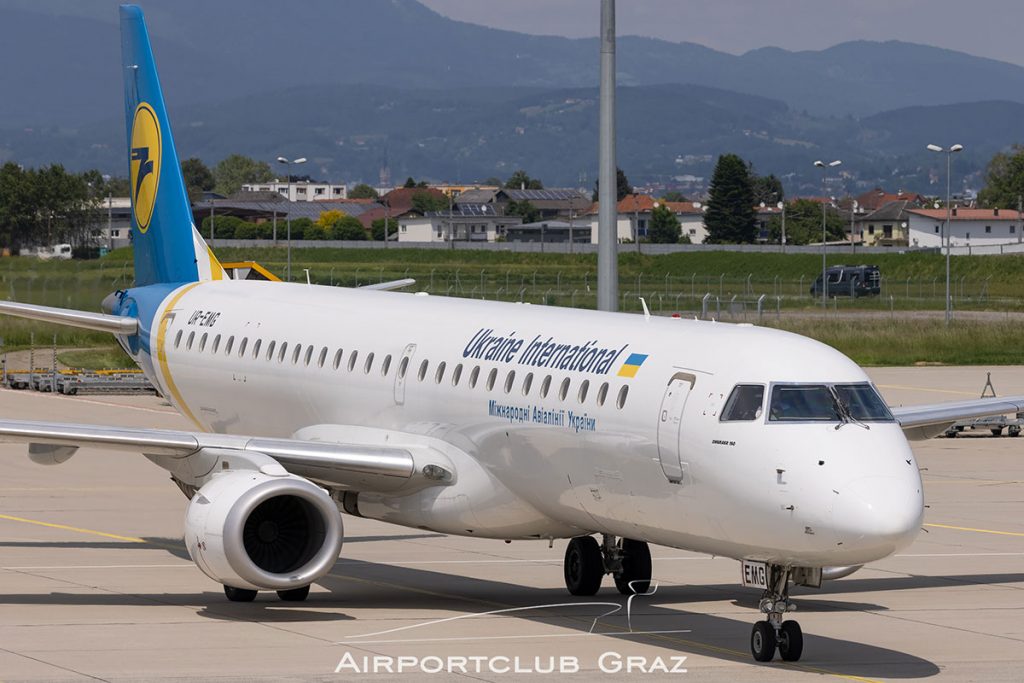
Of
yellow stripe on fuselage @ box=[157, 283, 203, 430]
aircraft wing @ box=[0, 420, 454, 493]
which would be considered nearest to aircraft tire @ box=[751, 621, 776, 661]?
aircraft wing @ box=[0, 420, 454, 493]

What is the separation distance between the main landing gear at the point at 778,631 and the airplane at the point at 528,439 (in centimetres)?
2

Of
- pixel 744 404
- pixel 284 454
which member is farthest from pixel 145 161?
pixel 744 404

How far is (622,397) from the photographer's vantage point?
20.8 m

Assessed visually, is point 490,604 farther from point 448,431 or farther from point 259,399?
point 259,399

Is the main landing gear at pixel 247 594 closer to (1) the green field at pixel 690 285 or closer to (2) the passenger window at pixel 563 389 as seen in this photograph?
(2) the passenger window at pixel 563 389

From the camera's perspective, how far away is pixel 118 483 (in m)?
38.7

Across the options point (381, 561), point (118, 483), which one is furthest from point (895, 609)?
point (118, 483)

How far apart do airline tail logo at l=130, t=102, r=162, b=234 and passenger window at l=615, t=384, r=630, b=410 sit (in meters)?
16.1

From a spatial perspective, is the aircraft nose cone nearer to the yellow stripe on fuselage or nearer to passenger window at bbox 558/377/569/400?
passenger window at bbox 558/377/569/400

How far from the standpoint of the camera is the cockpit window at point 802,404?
18.8 metres

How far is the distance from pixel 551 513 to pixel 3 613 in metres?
7.13

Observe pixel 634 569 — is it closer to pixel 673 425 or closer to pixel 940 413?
pixel 940 413

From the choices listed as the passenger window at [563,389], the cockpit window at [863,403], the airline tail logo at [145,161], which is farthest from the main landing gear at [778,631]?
the airline tail logo at [145,161]

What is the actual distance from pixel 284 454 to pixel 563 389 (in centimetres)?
403
